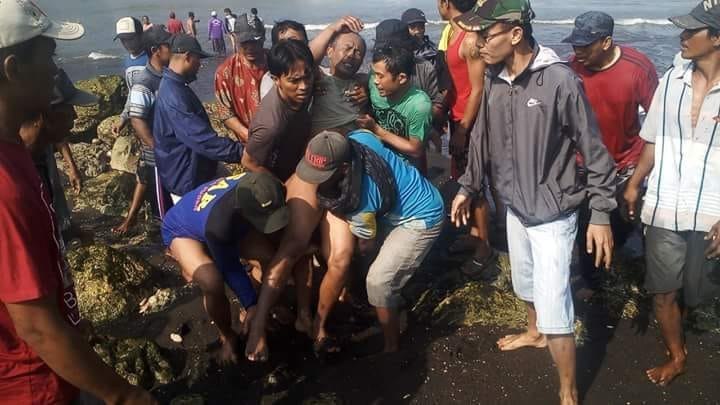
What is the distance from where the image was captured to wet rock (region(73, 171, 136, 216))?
22.1ft

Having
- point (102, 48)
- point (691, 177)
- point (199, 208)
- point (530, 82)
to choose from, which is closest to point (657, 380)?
point (691, 177)

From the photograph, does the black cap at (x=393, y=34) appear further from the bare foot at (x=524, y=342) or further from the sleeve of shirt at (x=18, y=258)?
the sleeve of shirt at (x=18, y=258)

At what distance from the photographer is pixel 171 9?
32719 mm

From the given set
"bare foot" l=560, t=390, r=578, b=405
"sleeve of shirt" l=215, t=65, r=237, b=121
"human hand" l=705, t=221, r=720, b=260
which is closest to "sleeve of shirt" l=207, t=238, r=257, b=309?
"sleeve of shirt" l=215, t=65, r=237, b=121

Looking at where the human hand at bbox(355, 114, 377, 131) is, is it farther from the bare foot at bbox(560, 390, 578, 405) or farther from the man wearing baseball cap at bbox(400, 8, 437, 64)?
the bare foot at bbox(560, 390, 578, 405)

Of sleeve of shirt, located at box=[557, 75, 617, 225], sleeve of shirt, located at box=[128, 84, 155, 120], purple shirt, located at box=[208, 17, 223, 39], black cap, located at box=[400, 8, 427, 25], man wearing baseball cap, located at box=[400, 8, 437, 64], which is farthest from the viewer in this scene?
purple shirt, located at box=[208, 17, 223, 39]

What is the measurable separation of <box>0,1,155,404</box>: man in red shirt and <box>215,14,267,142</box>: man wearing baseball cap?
287cm

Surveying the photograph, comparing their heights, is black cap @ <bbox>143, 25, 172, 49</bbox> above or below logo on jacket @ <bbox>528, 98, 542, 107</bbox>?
above

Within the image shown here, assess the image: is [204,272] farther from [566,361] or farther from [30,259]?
[566,361]

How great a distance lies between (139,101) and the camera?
517cm

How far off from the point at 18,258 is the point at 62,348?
32 cm

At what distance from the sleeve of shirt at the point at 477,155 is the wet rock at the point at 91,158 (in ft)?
20.2

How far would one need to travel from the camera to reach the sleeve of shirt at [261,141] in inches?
152

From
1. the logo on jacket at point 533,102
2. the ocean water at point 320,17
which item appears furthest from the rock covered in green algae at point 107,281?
the ocean water at point 320,17
